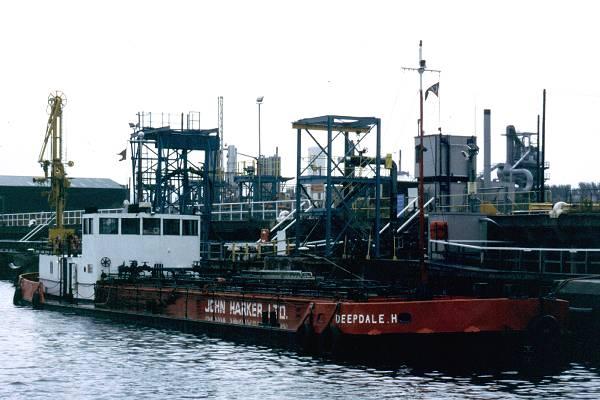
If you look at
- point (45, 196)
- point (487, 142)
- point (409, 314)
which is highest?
point (487, 142)

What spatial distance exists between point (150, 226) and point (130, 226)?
95 centimetres

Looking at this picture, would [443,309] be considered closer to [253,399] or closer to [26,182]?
[253,399]

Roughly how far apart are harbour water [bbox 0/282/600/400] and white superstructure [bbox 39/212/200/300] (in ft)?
31.1

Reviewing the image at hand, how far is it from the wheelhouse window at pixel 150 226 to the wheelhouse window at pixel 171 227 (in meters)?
0.35

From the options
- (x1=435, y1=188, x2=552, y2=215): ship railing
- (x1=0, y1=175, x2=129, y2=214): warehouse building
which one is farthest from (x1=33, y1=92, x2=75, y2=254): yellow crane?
(x1=0, y1=175, x2=129, y2=214): warehouse building

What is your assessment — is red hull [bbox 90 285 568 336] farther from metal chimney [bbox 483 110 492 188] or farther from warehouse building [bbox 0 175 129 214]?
warehouse building [bbox 0 175 129 214]

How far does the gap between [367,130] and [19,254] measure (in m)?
46.4

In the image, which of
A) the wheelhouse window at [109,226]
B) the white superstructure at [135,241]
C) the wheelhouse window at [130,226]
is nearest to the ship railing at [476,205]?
the white superstructure at [135,241]

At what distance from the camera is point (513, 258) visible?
47.3 metres

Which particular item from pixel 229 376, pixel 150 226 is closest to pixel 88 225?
pixel 150 226

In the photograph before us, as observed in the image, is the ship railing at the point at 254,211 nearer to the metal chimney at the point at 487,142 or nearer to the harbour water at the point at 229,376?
the metal chimney at the point at 487,142

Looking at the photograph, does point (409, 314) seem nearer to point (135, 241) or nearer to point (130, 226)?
point (135, 241)

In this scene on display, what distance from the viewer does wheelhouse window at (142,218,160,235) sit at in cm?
4662

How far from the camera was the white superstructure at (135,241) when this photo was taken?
1831 inches
